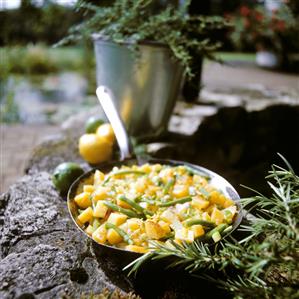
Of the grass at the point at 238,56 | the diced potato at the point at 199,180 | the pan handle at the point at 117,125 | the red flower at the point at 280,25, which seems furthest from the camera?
the grass at the point at 238,56

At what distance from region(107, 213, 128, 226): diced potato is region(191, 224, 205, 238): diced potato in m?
0.30

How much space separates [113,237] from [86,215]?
225mm

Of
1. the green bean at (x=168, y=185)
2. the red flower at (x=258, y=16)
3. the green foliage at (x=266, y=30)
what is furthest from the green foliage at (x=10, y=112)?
the red flower at (x=258, y=16)

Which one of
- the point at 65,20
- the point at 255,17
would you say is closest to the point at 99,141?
the point at 255,17

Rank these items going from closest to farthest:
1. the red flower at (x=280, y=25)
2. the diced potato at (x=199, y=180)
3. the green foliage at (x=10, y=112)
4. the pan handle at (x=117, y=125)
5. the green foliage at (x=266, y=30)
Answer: the diced potato at (x=199, y=180), the pan handle at (x=117, y=125), the green foliage at (x=10, y=112), the red flower at (x=280, y=25), the green foliage at (x=266, y=30)

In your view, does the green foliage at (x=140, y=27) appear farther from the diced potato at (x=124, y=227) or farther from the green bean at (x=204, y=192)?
the diced potato at (x=124, y=227)

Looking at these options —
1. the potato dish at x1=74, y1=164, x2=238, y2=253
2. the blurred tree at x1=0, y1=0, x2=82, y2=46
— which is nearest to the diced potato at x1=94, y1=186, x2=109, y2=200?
the potato dish at x1=74, y1=164, x2=238, y2=253

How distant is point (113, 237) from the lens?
1.44 meters

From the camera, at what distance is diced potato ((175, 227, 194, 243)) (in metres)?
1.38

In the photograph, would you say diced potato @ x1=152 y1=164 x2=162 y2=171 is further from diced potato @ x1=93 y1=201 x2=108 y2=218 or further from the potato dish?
diced potato @ x1=93 y1=201 x2=108 y2=218

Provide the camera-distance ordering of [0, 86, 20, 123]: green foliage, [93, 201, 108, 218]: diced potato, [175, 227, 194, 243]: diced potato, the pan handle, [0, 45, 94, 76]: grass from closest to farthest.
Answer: [175, 227, 194, 243]: diced potato, [93, 201, 108, 218]: diced potato, the pan handle, [0, 86, 20, 123]: green foliage, [0, 45, 94, 76]: grass

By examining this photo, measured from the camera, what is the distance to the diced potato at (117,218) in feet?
5.02

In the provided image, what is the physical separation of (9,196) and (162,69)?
1.32 meters

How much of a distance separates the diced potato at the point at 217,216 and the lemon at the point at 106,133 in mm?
1090
